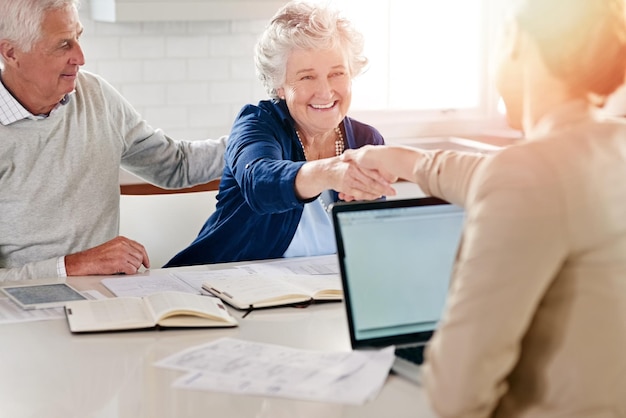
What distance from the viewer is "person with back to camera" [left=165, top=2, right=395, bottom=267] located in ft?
8.56

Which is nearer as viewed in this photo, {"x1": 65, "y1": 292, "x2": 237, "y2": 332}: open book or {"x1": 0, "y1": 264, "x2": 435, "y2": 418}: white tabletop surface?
{"x1": 0, "y1": 264, "x2": 435, "y2": 418}: white tabletop surface

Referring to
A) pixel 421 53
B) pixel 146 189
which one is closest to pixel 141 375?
pixel 146 189

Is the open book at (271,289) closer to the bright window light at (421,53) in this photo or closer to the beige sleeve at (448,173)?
the beige sleeve at (448,173)

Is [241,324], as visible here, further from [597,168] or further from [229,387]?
[597,168]

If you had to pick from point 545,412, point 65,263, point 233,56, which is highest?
point 233,56

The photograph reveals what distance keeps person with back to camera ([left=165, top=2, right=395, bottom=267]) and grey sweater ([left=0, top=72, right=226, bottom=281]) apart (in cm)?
30

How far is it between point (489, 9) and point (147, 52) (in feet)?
5.88

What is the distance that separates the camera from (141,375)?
1.62 meters

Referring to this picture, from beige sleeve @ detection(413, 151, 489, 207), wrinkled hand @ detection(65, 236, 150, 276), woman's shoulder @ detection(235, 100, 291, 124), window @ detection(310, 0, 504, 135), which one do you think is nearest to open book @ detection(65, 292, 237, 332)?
wrinkled hand @ detection(65, 236, 150, 276)

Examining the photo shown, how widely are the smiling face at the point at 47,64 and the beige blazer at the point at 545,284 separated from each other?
1836 millimetres

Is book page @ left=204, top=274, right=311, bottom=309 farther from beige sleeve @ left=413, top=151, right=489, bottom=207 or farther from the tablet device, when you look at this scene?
beige sleeve @ left=413, top=151, right=489, bottom=207

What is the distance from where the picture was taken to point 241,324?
6.32 feet

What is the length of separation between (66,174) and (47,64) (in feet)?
1.07

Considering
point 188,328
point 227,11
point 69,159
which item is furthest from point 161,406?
point 227,11
